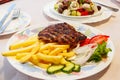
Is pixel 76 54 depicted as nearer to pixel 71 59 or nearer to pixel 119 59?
pixel 71 59

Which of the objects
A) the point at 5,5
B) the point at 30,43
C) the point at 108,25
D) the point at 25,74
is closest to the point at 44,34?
the point at 30,43

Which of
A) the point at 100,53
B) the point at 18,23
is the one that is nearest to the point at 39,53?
the point at 100,53

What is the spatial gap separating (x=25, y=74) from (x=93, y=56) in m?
0.23

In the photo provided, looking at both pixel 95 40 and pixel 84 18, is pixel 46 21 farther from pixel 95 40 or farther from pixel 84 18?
pixel 95 40

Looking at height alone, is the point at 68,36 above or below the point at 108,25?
above

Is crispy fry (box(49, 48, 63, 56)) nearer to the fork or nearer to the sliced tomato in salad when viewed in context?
the sliced tomato in salad

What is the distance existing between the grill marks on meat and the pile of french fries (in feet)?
0.06

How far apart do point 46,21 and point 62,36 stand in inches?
13.0

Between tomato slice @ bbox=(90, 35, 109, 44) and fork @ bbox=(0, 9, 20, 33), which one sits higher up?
tomato slice @ bbox=(90, 35, 109, 44)

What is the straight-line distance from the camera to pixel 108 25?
1122 millimetres

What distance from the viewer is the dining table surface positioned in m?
0.78

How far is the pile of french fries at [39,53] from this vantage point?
0.75 meters

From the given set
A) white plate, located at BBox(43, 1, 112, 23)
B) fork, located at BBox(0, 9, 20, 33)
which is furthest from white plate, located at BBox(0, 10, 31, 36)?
white plate, located at BBox(43, 1, 112, 23)

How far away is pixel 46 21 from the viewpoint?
1.16m
